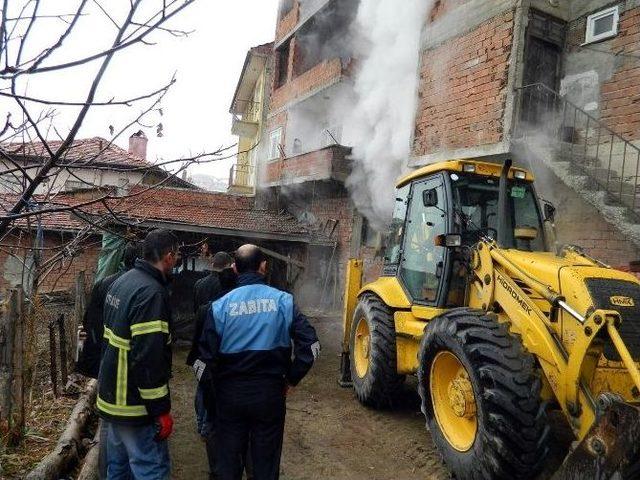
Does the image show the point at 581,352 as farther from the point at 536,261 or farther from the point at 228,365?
the point at 228,365

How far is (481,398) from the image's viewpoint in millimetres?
3412

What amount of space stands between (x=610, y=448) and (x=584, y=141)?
261 inches

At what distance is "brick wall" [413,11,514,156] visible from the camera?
774cm

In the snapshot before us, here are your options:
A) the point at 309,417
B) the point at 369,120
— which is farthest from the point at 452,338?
the point at 369,120

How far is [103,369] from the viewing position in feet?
10.0

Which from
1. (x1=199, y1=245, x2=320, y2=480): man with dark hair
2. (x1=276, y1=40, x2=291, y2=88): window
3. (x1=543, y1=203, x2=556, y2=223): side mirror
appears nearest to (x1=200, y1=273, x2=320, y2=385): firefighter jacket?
(x1=199, y1=245, x2=320, y2=480): man with dark hair

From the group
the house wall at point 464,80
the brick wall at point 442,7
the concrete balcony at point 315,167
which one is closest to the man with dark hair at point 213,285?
the house wall at point 464,80

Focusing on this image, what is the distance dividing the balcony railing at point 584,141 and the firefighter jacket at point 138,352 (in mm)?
6220

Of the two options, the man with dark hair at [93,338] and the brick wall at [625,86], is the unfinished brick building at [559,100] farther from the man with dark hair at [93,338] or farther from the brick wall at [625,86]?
the man with dark hair at [93,338]

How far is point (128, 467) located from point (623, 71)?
8.51 meters

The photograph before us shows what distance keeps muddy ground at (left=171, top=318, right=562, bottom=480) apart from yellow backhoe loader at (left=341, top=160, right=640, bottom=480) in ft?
1.20

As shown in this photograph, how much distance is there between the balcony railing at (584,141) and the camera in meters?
6.96

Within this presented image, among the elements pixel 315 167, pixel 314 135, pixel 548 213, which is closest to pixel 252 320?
pixel 548 213

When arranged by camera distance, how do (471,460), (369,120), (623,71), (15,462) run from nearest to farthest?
1. (471,460)
2. (15,462)
3. (623,71)
4. (369,120)
